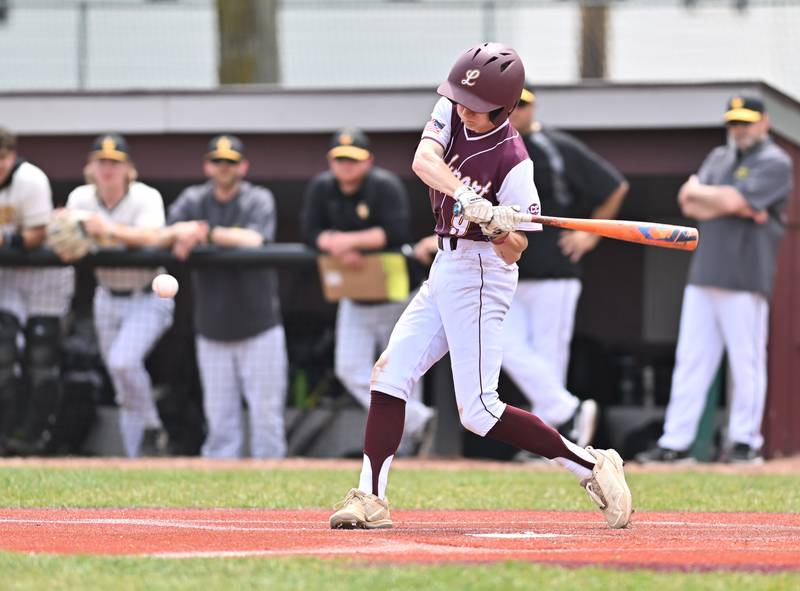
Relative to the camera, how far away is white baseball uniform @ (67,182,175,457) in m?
10.2

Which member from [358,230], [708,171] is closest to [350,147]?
[358,230]

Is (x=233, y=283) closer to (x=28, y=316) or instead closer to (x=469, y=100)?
(x=28, y=316)

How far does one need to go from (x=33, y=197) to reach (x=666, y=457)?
442 centimetres

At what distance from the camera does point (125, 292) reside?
1036 centimetres

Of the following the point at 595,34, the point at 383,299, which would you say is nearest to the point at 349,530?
the point at 383,299

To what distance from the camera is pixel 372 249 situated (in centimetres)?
1009

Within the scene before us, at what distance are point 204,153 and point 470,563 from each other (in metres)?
8.07

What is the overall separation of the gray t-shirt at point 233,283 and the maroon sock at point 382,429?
175 inches

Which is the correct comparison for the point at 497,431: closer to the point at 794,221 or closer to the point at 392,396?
the point at 392,396

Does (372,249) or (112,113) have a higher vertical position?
(112,113)

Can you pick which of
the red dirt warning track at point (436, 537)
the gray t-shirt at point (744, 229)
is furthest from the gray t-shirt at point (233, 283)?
the red dirt warning track at point (436, 537)

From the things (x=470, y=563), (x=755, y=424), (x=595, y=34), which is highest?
(x=595, y=34)

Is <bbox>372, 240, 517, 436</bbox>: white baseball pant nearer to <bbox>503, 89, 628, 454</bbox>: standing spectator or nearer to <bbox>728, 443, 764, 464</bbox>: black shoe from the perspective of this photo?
<bbox>503, 89, 628, 454</bbox>: standing spectator

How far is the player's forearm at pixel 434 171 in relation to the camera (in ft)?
18.0
